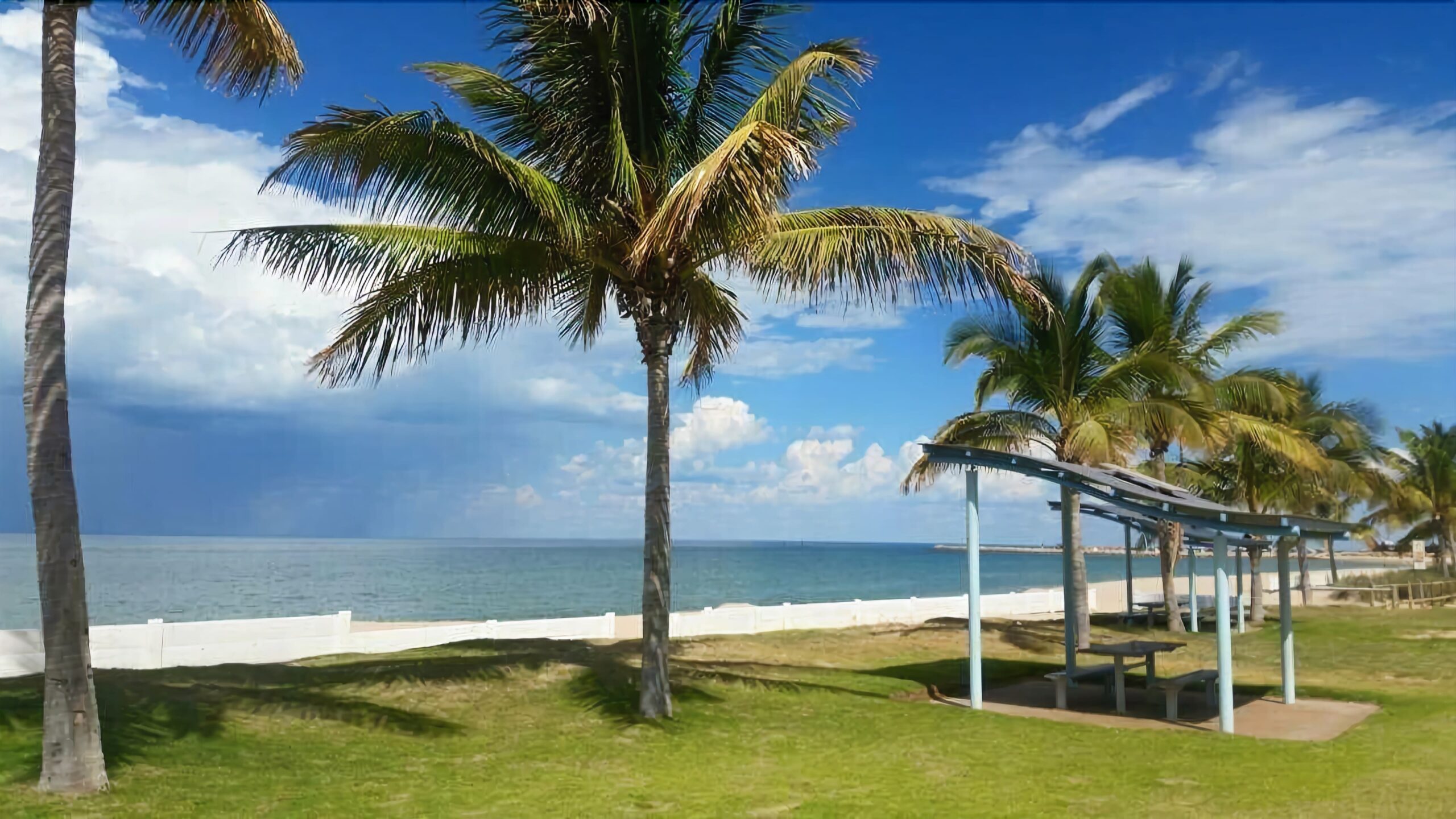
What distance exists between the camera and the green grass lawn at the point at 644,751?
24.0 ft

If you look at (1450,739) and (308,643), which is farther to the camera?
(308,643)

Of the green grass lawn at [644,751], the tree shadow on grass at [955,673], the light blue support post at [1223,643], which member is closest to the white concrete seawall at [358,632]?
the green grass lawn at [644,751]

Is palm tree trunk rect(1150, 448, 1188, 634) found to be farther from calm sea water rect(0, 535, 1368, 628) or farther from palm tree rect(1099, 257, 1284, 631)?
calm sea water rect(0, 535, 1368, 628)

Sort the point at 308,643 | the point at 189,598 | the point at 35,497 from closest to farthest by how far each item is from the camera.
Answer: the point at 35,497, the point at 308,643, the point at 189,598

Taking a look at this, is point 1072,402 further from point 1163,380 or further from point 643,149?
point 643,149

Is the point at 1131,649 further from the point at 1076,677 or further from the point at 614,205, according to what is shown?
the point at 614,205

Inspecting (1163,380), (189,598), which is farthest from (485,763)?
(189,598)

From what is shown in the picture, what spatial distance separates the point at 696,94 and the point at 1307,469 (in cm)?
1910

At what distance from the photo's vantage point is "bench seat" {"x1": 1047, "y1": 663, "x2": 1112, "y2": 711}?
39.0 ft

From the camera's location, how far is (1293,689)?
1238 centimetres

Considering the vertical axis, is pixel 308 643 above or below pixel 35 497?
below

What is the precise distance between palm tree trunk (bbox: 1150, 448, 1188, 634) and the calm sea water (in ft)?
81.1

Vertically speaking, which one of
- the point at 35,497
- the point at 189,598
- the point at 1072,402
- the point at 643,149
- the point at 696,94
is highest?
the point at 696,94

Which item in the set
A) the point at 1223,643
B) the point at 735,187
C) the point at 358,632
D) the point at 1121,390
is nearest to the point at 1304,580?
the point at 1121,390
